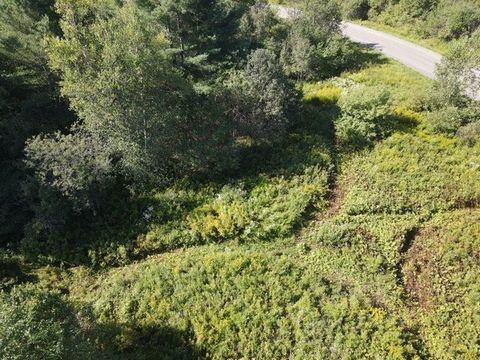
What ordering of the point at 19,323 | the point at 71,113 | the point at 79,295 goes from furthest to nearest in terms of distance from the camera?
the point at 71,113
the point at 79,295
the point at 19,323

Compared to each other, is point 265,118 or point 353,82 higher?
point 353,82

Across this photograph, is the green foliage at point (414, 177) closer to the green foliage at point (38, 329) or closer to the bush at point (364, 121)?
the bush at point (364, 121)

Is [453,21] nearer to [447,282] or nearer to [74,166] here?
[447,282]

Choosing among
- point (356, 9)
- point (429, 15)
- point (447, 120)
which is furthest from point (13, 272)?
point (356, 9)

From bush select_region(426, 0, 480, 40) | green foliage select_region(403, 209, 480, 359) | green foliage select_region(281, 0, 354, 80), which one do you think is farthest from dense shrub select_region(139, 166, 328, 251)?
bush select_region(426, 0, 480, 40)

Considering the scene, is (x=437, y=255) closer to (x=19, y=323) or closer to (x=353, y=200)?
(x=353, y=200)

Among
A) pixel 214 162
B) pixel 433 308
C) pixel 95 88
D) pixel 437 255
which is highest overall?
pixel 95 88

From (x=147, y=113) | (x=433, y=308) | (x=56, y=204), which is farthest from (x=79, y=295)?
(x=433, y=308)
